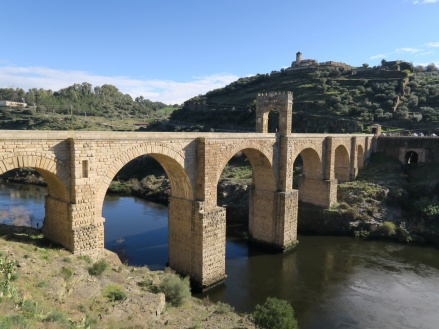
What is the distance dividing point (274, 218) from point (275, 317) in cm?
953

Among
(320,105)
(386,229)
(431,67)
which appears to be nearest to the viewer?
(386,229)

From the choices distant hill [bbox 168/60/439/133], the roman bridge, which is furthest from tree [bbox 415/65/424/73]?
the roman bridge

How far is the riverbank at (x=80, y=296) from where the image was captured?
7.61 meters

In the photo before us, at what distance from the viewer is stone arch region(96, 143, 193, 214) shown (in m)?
12.2

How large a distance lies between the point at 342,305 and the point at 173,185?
9.17 m

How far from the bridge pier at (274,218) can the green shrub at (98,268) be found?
38.6ft

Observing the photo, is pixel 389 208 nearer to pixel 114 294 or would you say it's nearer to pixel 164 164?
pixel 164 164

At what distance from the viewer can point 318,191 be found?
85.0ft

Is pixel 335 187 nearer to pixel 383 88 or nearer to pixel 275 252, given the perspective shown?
pixel 275 252

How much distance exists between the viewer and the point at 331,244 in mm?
22406

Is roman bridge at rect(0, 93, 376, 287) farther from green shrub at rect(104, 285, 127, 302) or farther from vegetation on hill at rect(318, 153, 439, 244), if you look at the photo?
green shrub at rect(104, 285, 127, 302)

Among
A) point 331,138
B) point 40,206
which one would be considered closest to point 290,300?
point 331,138

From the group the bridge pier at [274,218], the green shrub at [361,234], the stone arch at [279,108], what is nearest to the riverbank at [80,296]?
the bridge pier at [274,218]

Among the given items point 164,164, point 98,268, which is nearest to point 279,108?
point 164,164
